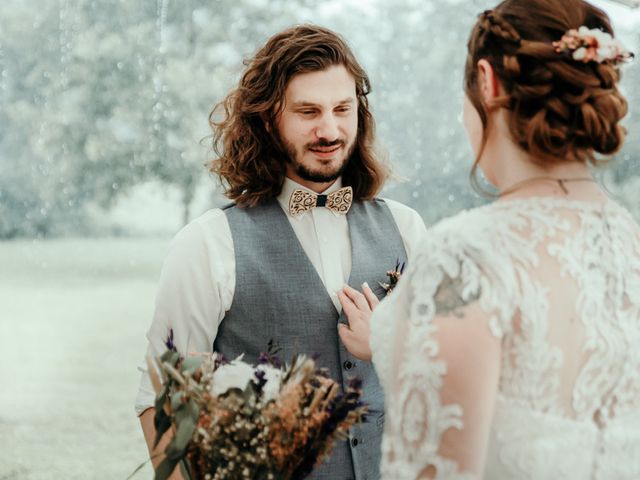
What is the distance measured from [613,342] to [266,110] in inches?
48.4

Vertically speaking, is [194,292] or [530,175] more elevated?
[530,175]

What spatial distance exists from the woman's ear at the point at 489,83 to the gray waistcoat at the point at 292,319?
0.87 meters

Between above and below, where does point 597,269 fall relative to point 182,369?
above

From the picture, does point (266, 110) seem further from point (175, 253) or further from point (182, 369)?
point (182, 369)

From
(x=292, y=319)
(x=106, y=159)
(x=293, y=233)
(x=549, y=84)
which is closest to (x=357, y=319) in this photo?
(x=292, y=319)

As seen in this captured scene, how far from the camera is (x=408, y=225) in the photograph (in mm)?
2361

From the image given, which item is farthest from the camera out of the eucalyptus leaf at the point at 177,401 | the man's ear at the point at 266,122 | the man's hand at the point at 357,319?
the man's ear at the point at 266,122

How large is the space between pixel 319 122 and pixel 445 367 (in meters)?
1.06

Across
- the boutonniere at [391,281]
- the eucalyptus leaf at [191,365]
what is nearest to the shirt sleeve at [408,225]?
the boutonniere at [391,281]

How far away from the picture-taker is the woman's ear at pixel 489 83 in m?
1.34

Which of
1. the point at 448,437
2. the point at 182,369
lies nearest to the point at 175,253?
the point at 182,369

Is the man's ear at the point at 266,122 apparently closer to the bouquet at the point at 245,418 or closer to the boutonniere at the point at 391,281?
the boutonniere at the point at 391,281

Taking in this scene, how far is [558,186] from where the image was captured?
138 cm

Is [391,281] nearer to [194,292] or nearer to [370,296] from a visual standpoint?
[370,296]
